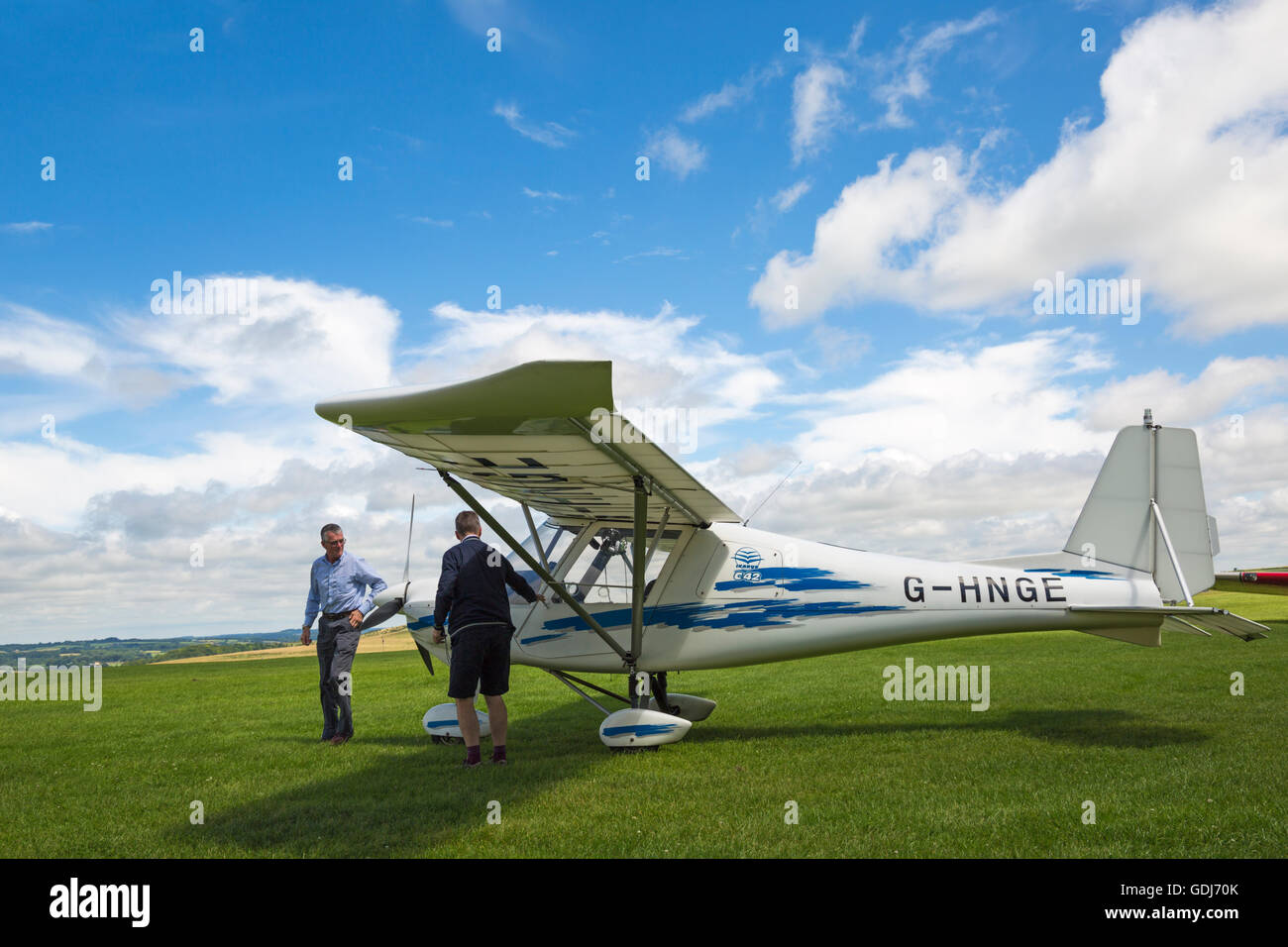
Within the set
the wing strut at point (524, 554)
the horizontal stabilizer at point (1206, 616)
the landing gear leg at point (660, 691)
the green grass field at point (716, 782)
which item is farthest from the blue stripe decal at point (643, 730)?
the horizontal stabilizer at point (1206, 616)

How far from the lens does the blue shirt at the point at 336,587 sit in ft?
28.4

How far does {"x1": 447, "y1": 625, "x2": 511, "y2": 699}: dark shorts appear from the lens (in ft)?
21.1

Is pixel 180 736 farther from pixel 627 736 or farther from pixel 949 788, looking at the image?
pixel 949 788

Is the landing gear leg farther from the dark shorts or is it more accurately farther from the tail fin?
the tail fin

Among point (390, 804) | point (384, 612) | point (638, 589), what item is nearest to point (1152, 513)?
point (638, 589)

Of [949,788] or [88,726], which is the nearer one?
[949,788]

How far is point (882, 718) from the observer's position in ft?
30.0

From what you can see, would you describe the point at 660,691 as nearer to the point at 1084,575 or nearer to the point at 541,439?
the point at 541,439

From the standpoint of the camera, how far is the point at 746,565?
8484 mm

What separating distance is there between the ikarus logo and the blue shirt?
4.03 m
